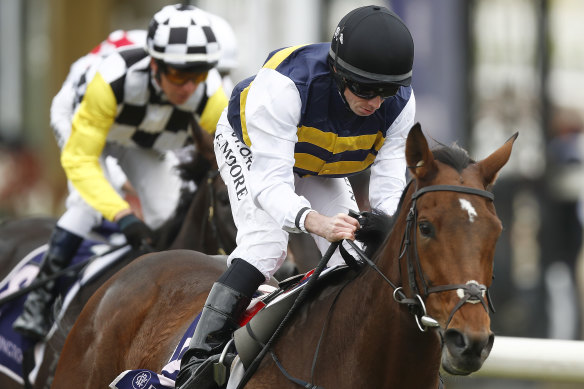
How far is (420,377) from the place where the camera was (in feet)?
13.9

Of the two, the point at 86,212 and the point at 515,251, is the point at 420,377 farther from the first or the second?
the point at 515,251

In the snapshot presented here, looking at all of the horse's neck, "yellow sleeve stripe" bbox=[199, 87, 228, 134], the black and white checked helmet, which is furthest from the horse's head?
"yellow sleeve stripe" bbox=[199, 87, 228, 134]

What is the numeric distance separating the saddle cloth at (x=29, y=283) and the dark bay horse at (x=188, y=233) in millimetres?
28

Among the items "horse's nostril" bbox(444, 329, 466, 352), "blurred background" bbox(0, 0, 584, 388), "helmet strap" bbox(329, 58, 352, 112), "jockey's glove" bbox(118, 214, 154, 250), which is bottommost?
"blurred background" bbox(0, 0, 584, 388)

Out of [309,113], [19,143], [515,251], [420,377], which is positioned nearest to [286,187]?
[309,113]

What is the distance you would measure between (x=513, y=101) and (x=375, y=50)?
32.7ft

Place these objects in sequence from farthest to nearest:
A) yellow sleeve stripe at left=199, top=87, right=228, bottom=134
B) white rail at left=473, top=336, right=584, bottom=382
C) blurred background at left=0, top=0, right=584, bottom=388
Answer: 1. blurred background at left=0, top=0, right=584, bottom=388
2. yellow sleeve stripe at left=199, top=87, right=228, bottom=134
3. white rail at left=473, top=336, right=584, bottom=382

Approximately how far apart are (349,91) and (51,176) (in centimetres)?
1404

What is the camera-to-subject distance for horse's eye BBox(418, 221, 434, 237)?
3.99 metres

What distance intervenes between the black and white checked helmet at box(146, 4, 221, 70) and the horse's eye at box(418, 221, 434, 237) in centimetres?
287

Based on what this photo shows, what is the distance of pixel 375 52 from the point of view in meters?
4.44

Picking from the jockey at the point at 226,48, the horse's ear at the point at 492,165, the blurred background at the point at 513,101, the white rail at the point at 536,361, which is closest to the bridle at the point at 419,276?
the horse's ear at the point at 492,165

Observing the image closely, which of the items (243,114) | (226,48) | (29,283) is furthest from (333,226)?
(226,48)

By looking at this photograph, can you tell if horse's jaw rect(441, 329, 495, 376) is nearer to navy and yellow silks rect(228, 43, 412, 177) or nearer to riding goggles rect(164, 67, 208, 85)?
navy and yellow silks rect(228, 43, 412, 177)
